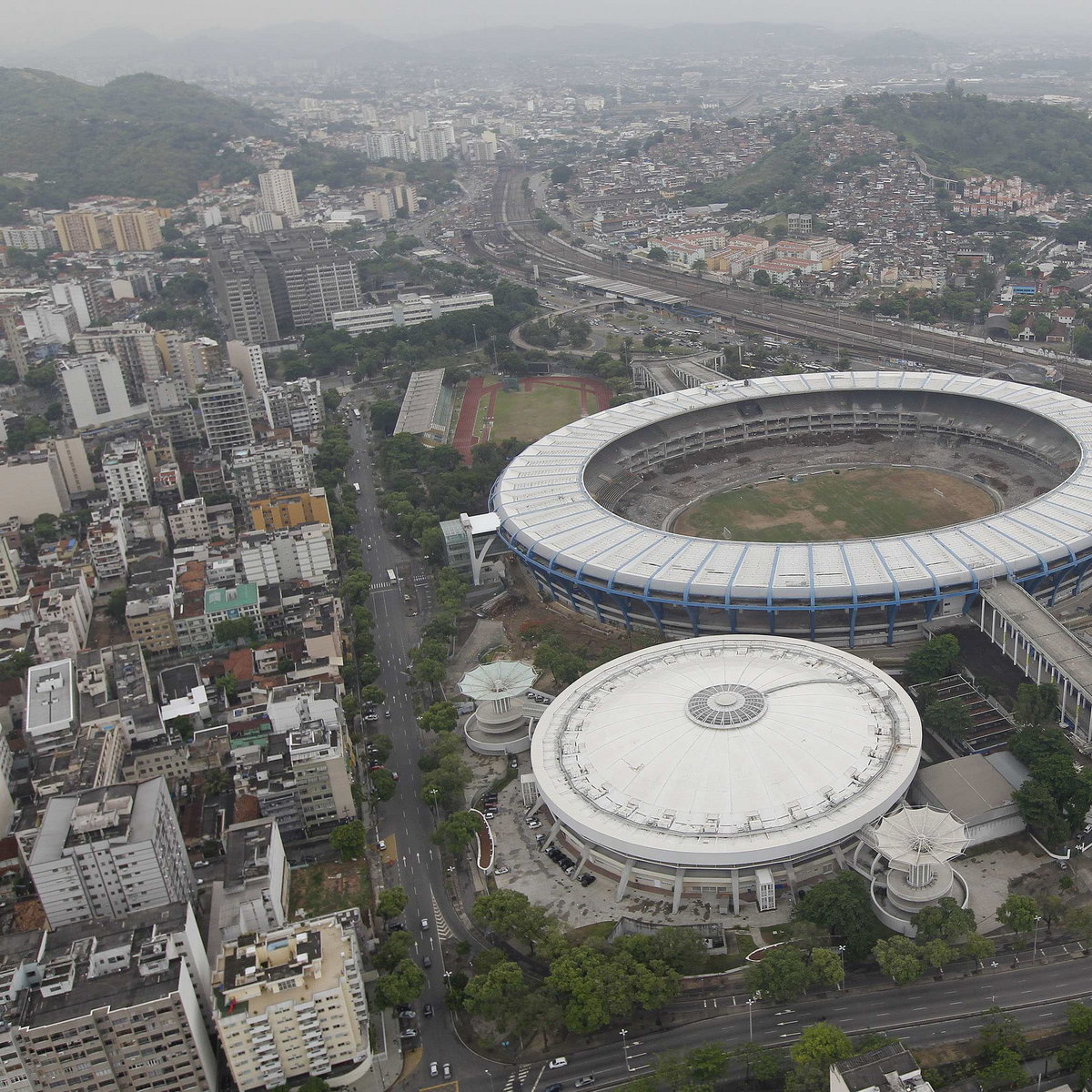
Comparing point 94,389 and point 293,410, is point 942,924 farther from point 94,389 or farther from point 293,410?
point 94,389

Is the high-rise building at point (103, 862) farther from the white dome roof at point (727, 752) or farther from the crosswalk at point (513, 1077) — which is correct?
the white dome roof at point (727, 752)

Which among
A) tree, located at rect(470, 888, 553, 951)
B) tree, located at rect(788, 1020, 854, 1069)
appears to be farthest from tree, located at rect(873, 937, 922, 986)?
tree, located at rect(470, 888, 553, 951)

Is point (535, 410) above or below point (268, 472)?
below

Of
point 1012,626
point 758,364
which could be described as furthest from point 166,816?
point 758,364

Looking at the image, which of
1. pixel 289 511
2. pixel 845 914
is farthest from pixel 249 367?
pixel 845 914

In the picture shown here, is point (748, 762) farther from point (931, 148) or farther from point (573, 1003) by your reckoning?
point (931, 148)

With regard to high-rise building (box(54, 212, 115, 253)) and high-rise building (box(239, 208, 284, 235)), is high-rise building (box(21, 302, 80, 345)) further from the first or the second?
high-rise building (box(239, 208, 284, 235))
